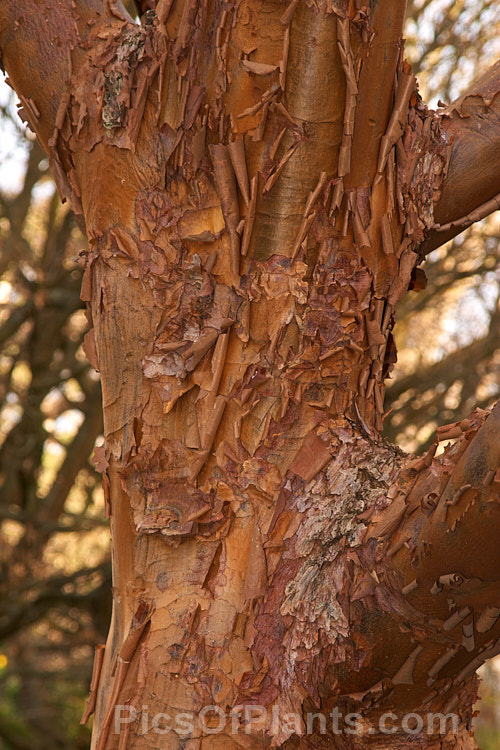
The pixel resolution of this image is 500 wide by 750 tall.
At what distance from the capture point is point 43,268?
5.12m

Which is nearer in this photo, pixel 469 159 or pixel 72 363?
pixel 469 159

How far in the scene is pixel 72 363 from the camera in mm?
5324

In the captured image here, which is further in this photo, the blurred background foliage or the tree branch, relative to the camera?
the blurred background foliage

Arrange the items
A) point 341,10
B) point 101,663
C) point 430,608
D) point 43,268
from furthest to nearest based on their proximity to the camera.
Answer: point 43,268 < point 101,663 < point 341,10 < point 430,608

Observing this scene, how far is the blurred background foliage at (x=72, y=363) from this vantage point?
4.50 meters

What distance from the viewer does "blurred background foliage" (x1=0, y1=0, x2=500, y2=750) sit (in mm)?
4496

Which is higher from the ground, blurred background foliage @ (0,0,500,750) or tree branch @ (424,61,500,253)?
blurred background foliage @ (0,0,500,750)

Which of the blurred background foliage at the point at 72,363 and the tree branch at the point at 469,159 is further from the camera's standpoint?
the blurred background foliage at the point at 72,363

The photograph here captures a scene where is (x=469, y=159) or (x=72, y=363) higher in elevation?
(x=72, y=363)

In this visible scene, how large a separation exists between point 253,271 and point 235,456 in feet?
1.02

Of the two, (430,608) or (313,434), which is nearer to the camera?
(430,608)

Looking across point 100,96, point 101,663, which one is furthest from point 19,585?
point 100,96

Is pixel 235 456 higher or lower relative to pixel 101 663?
higher

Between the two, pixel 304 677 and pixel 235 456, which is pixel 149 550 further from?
pixel 304 677
